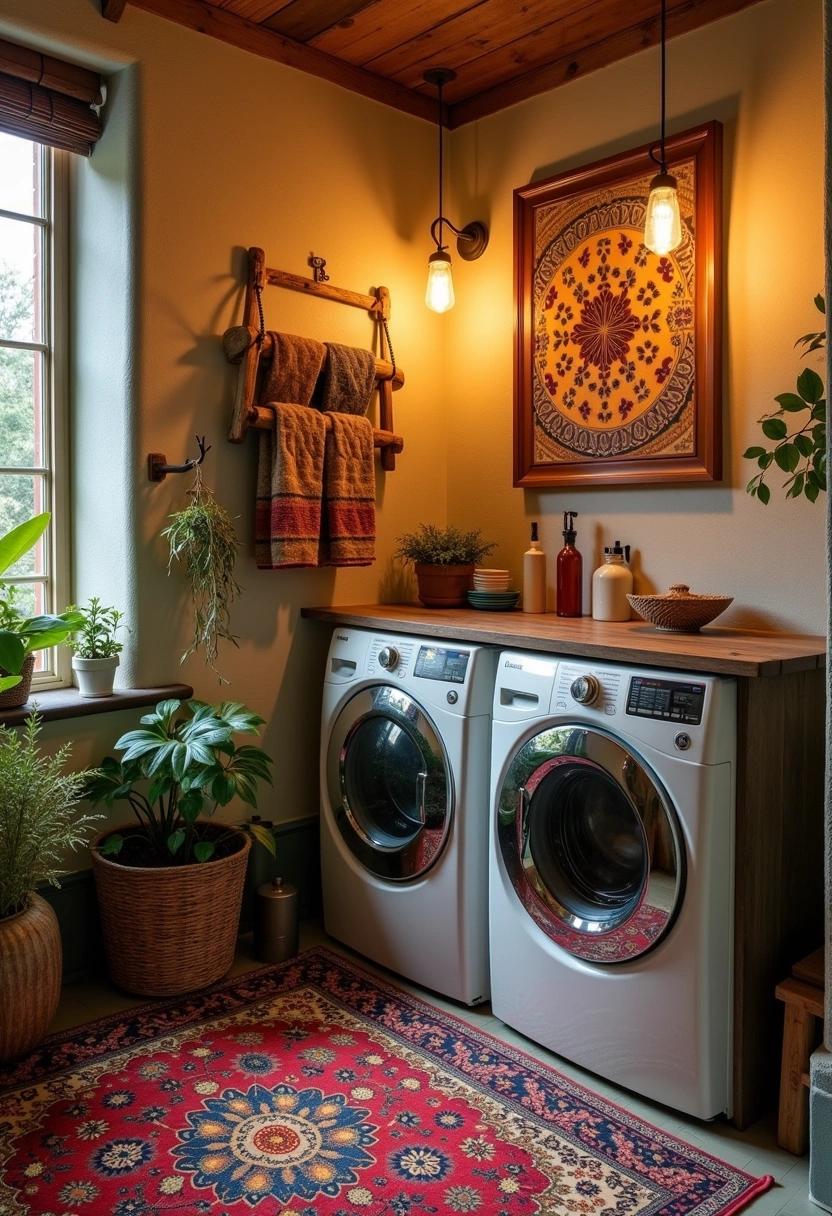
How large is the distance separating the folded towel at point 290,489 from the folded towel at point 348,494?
0.05 m

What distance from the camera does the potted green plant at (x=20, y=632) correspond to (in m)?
2.09

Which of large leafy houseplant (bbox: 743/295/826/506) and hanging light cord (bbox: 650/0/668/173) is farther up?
hanging light cord (bbox: 650/0/668/173)

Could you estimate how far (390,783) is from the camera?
2617 mm

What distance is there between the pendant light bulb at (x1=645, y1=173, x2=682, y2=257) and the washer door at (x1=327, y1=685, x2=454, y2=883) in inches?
49.6

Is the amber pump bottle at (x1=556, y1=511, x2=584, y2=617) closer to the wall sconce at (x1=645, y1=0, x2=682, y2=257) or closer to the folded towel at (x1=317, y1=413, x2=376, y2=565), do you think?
the folded towel at (x1=317, y1=413, x2=376, y2=565)

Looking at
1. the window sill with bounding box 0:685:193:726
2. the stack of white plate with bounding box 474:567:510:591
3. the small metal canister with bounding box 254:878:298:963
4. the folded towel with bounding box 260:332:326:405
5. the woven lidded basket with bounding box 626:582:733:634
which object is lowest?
the small metal canister with bounding box 254:878:298:963

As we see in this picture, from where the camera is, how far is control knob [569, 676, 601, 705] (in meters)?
2.03

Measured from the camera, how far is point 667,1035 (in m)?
1.92

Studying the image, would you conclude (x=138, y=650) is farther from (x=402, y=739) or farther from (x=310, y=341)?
(x=310, y=341)

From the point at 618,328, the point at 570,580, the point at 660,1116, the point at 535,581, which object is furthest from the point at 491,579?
the point at 660,1116

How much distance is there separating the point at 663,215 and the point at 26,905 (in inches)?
84.7

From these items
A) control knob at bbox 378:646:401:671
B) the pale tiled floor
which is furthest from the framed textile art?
the pale tiled floor

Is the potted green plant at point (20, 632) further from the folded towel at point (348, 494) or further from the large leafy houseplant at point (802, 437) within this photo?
the large leafy houseplant at point (802, 437)

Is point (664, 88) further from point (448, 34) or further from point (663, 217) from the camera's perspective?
point (448, 34)
